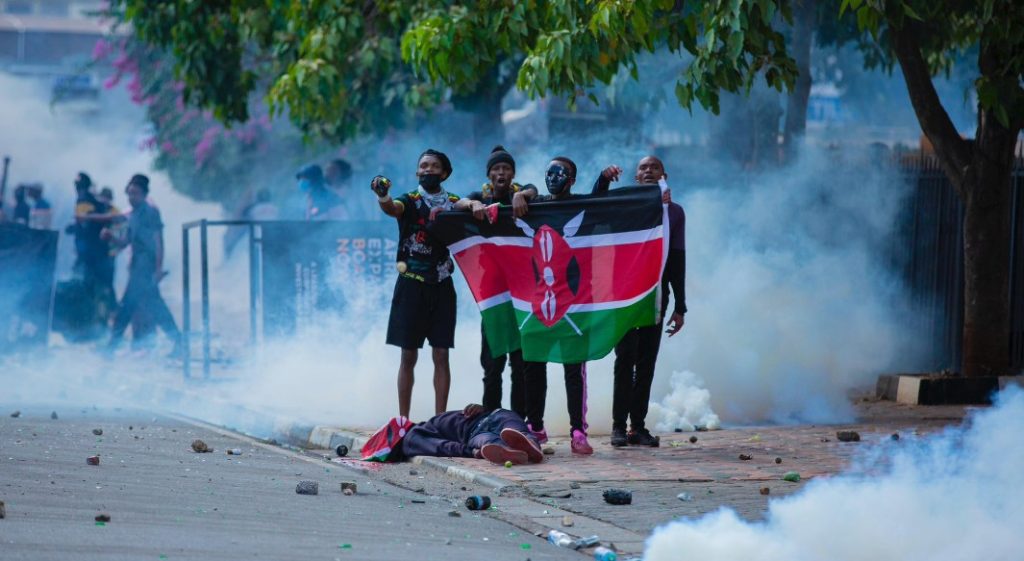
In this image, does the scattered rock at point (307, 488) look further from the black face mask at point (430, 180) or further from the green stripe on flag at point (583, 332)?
the black face mask at point (430, 180)

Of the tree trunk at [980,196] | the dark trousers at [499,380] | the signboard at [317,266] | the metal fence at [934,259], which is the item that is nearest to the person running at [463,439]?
the dark trousers at [499,380]

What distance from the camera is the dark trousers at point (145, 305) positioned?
645 inches

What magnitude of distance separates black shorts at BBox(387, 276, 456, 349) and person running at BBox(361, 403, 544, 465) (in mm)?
502

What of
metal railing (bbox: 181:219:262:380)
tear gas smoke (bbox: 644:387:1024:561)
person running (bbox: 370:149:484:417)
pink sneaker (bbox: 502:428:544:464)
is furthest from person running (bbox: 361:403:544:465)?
metal railing (bbox: 181:219:262:380)

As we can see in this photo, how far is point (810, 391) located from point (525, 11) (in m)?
3.45

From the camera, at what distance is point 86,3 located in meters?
84.9

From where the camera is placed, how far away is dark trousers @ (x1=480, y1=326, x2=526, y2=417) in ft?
30.7

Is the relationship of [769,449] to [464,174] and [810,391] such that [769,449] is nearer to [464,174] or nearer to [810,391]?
[810,391]

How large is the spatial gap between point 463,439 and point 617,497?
1.83 m

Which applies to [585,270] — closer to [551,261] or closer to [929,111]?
[551,261]

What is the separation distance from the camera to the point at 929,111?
38.7 ft

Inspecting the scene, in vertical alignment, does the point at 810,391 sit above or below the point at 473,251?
below

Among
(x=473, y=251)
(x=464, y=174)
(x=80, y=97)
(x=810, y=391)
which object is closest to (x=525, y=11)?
(x=473, y=251)

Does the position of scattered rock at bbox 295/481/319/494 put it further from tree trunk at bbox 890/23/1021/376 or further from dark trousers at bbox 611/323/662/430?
tree trunk at bbox 890/23/1021/376
